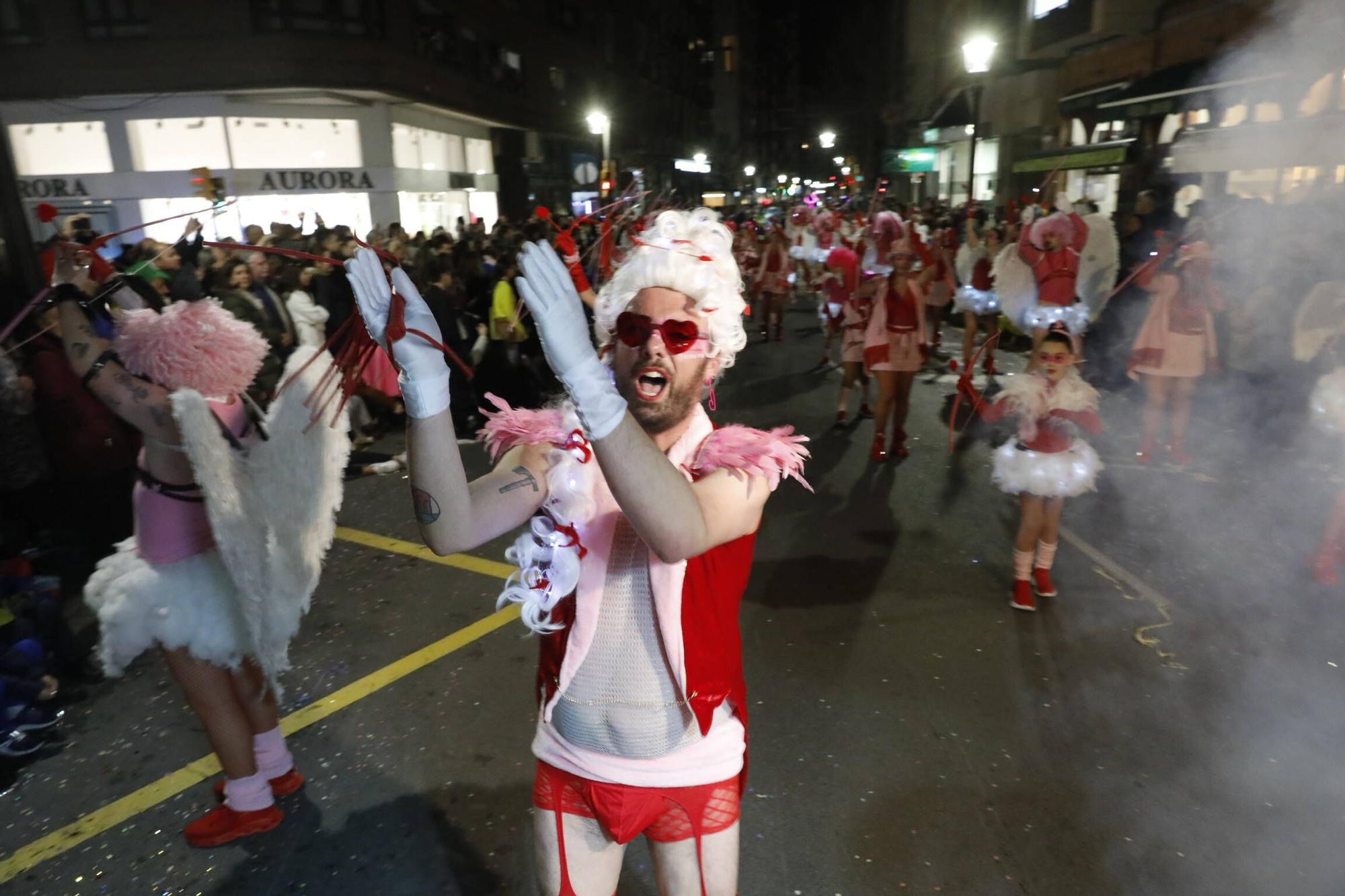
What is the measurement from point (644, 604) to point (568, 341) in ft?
2.32

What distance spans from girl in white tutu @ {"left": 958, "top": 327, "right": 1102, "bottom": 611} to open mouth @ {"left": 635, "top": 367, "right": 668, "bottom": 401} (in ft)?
10.4

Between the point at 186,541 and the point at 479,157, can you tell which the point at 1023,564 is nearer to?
the point at 186,541

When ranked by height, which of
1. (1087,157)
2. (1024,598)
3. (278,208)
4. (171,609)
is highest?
(1087,157)

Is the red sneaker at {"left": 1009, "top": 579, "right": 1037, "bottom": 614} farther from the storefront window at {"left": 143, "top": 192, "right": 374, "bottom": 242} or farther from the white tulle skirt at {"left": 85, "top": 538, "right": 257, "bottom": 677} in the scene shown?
the storefront window at {"left": 143, "top": 192, "right": 374, "bottom": 242}

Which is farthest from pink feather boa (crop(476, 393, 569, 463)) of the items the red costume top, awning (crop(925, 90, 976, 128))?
awning (crop(925, 90, 976, 128))

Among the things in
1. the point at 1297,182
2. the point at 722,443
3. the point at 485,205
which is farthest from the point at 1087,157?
the point at 485,205

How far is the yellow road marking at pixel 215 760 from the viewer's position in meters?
3.05

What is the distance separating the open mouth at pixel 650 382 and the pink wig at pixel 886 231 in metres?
9.03

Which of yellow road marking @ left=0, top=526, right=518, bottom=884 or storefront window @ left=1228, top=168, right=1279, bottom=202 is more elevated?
storefront window @ left=1228, top=168, right=1279, bottom=202

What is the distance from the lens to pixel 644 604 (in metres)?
1.82

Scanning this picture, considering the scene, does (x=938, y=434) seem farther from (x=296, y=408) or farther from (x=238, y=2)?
(x=238, y=2)

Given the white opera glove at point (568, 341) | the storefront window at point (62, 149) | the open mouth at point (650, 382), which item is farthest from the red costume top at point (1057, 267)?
the storefront window at point (62, 149)

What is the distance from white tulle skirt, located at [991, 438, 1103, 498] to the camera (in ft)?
14.8

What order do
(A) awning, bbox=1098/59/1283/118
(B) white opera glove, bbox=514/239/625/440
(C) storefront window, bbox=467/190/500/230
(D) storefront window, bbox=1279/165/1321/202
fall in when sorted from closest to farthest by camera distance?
(B) white opera glove, bbox=514/239/625/440
(D) storefront window, bbox=1279/165/1321/202
(A) awning, bbox=1098/59/1283/118
(C) storefront window, bbox=467/190/500/230
